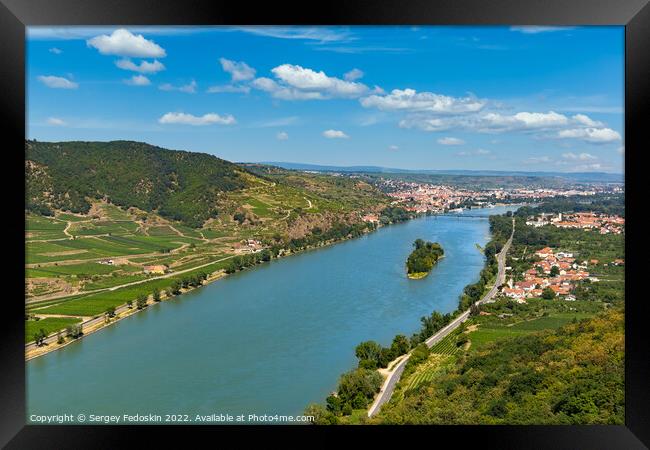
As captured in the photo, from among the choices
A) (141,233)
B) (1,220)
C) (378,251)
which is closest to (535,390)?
(1,220)

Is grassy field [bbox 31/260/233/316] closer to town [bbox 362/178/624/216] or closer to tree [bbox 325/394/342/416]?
tree [bbox 325/394/342/416]

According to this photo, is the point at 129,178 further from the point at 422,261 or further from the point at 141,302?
the point at 422,261

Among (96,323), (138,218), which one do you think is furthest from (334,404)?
(138,218)

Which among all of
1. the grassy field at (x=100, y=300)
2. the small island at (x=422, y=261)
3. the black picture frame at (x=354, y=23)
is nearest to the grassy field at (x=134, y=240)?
the grassy field at (x=100, y=300)

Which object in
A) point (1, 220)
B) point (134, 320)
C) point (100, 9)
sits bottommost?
point (134, 320)

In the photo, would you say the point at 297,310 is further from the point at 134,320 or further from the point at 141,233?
the point at 141,233

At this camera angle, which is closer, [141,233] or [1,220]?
[1,220]
